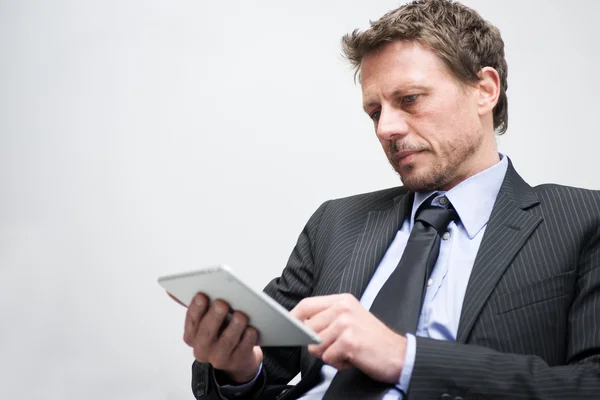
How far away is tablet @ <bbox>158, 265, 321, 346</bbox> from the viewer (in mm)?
1051

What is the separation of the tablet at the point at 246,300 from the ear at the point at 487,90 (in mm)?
802

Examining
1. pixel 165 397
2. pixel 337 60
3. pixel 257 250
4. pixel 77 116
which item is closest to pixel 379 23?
pixel 337 60

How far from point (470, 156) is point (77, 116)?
117 cm

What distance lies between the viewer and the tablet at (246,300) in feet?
3.45

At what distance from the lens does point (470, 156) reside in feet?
5.32

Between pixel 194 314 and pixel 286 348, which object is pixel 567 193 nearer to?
pixel 286 348

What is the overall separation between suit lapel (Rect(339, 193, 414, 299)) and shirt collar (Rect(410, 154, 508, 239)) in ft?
0.12

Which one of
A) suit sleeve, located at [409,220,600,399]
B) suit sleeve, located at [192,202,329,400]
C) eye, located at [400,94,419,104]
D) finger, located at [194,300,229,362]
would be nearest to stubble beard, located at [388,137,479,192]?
eye, located at [400,94,419,104]

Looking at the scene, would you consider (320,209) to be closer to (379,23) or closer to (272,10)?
(379,23)

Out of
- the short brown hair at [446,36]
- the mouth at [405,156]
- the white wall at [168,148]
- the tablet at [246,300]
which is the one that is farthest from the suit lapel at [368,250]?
the white wall at [168,148]

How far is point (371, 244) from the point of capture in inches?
61.3

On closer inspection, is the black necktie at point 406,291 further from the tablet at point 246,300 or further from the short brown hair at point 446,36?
the short brown hair at point 446,36

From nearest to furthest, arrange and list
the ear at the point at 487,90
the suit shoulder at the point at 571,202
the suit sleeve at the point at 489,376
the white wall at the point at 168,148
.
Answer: the suit sleeve at the point at 489,376 → the suit shoulder at the point at 571,202 → the ear at the point at 487,90 → the white wall at the point at 168,148

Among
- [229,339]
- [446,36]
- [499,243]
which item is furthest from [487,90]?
[229,339]
